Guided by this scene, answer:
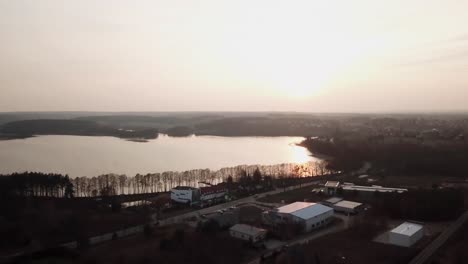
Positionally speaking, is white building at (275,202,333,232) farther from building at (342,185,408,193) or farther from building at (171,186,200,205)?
building at (171,186,200,205)

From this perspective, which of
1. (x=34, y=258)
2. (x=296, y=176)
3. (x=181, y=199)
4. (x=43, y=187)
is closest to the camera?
(x=34, y=258)

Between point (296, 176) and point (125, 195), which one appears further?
point (296, 176)

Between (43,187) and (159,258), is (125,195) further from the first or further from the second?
(159,258)

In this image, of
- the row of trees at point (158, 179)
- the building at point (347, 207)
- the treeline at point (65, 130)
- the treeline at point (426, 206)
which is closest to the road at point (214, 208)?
the row of trees at point (158, 179)

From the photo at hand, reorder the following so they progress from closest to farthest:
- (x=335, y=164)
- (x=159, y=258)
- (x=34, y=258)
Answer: (x=34, y=258)
(x=159, y=258)
(x=335, y=164)

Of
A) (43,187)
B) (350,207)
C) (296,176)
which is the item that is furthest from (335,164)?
(43,187)
